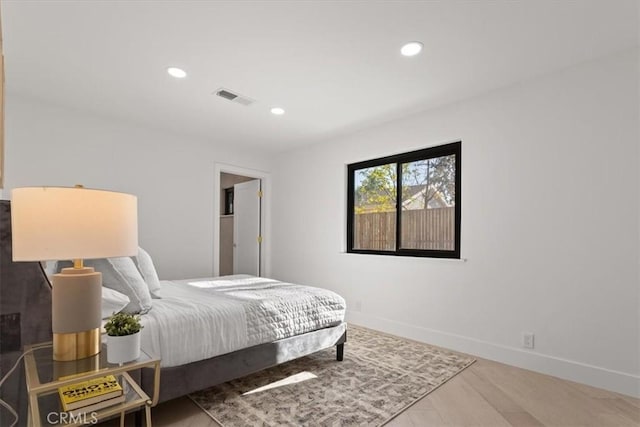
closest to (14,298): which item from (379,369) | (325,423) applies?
(325,423)

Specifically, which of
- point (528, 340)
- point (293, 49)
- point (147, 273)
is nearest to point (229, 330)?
point (147, 273)

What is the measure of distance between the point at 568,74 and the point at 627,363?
2.20 m

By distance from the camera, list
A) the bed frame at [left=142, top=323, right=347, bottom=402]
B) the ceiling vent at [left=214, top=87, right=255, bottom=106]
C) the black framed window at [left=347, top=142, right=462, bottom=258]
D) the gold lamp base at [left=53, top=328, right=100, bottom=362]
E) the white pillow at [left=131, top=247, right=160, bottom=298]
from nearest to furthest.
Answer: the gold lamp base at [left=53, top=328, right=100, bottom=362]
the bed frame at [left=142, top=323, right=347, bottom=402]
the white pillow at [left=131, top=247, right=160, bottom=298]
the ceiling vent at [left=214, top=87, right=255, bottom=106]
the black framed window at [left=347, top=142, right=462, bottom=258]

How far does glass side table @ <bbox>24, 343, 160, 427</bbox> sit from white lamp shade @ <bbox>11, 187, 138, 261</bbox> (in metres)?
0.42

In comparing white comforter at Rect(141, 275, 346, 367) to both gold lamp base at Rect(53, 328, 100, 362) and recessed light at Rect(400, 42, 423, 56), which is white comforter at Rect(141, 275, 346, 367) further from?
recessed light at Rect(400, 42, 423, 56)

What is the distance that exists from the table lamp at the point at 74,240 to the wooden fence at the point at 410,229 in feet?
9.70

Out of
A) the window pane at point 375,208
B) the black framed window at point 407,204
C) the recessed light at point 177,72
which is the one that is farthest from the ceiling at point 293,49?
the window pane at point 375,208

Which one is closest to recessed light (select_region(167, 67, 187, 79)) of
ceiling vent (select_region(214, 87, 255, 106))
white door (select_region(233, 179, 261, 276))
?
ceiling vent (select_region(214, 87, 255, 106))

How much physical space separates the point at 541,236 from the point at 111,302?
3.15 metres

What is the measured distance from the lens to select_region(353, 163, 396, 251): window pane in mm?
4020

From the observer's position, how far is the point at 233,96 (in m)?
3.21

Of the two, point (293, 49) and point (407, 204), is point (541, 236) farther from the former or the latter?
point (293, 49)

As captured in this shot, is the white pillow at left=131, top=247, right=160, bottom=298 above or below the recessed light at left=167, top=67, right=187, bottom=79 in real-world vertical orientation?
below

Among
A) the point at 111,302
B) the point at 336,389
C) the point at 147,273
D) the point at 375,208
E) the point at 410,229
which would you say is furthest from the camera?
the point at 375,208
